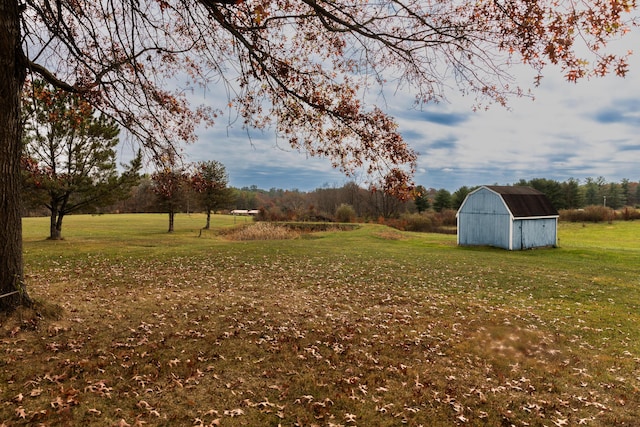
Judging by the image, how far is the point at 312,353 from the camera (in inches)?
257

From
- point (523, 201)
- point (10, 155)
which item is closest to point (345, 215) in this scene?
point (523, 201)

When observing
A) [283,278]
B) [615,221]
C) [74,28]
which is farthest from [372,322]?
[615,221]

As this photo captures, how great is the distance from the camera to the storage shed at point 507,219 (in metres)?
27.3

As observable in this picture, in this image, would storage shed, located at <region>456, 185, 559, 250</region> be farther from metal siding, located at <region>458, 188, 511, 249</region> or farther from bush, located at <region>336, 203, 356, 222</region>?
bush, located at <region>336, 203, 356, 222</region>

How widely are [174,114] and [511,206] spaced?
25.6 metres

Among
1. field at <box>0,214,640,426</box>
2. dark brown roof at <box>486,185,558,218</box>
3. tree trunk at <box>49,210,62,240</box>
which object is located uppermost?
dark brown roof at <box>486,185,558,218</box>

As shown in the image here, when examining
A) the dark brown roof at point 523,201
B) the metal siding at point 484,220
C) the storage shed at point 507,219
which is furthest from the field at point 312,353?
the dark brown roof at point 523,201

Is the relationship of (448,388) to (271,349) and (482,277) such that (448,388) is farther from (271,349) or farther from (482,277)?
(482,277)

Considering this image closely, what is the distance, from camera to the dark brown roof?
27.5 meters

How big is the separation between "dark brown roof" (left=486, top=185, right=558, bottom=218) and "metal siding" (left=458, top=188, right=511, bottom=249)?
582mm

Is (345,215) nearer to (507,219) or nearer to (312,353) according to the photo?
(507,219)

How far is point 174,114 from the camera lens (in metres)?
9.09

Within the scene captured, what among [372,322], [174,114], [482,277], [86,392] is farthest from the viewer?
[482,277]

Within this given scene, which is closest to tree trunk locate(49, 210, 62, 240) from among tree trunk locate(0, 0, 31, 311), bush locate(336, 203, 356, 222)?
tree trunk locate(0, 0, 31, 311)
